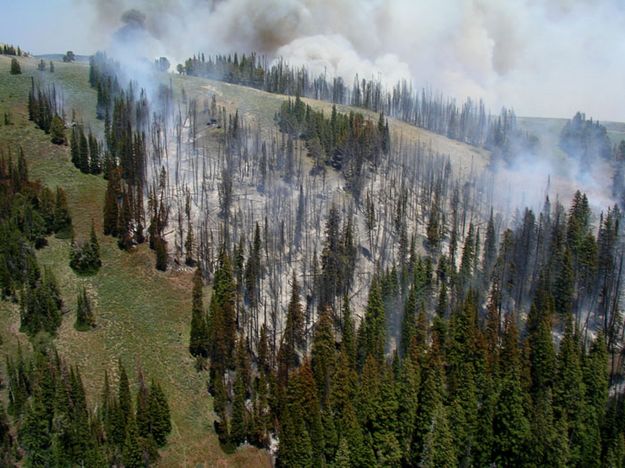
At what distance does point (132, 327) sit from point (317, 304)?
44.8 m

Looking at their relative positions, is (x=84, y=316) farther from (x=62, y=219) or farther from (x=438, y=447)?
(x=438, y=447)

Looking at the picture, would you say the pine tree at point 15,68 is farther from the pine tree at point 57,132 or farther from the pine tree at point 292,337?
the pine tree at point 292,337

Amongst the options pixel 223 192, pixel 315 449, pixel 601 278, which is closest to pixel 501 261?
pixel 601 278

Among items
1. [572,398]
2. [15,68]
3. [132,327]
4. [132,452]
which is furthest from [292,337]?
[15,68]

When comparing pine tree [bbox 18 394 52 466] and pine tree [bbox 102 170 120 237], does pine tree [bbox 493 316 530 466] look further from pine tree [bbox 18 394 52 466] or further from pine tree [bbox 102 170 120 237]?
pine tree [bbox 102 170 120 237]

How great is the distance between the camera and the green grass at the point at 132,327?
96062 millimetres

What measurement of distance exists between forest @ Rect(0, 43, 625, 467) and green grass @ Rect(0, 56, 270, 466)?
85.5 inches

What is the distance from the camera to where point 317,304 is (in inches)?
5448

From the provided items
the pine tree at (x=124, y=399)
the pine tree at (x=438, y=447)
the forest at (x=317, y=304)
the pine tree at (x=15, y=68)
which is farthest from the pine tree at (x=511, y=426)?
the pine tree at (x=15, y=68)

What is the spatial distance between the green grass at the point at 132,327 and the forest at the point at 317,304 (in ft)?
7.12

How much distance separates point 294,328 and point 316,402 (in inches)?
1124

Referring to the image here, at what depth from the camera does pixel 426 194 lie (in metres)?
191

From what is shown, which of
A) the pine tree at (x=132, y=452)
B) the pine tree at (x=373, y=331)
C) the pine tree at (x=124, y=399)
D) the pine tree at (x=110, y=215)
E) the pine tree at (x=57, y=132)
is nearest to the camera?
the pine tree at (x=132, y=452)

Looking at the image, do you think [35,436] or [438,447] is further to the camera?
[438,447]
